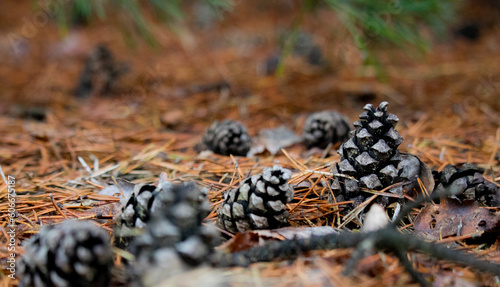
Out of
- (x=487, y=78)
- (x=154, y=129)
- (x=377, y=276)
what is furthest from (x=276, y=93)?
(x=377, y=276)

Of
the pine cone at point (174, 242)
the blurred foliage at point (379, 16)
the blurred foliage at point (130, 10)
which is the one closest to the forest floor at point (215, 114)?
the pine cone at point (174, 242)

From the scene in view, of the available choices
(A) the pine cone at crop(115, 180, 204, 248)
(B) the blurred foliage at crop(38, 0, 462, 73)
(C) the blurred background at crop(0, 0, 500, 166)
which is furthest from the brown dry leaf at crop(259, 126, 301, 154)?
(A) the pine cone at crop(115, 180, 204, 248)

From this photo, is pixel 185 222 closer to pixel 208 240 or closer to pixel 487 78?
pixel 208 240

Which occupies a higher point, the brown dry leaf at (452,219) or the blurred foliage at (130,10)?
the blurred foliage at (130,10)

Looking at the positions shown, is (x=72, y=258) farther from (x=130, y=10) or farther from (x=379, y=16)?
(x=379, y=16)

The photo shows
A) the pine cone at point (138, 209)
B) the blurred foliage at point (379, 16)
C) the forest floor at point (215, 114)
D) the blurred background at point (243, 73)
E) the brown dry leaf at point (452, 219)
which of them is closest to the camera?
the pine cone at point (138, 209)

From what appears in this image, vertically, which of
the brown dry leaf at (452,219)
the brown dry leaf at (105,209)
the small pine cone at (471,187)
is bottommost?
the brown dry leaf at (452,219)

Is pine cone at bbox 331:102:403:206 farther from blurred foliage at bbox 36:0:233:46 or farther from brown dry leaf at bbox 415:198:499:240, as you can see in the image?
blurred foliage at bbox 36:0:233:46

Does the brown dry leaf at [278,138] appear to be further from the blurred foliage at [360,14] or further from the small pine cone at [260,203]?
the small pine cone at [260,203]
